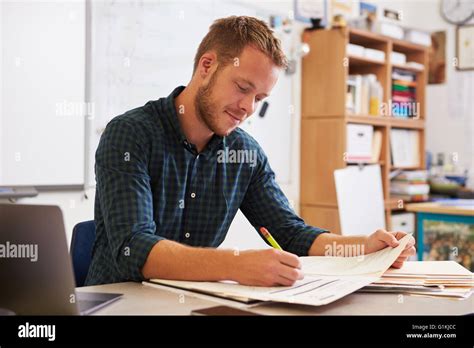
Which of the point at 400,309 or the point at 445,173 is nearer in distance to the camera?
the point at 400,309

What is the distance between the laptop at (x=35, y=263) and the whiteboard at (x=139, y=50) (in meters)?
1.79

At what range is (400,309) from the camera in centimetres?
97

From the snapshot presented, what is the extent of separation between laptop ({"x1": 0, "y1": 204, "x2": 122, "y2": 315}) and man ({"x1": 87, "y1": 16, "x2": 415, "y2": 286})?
0.31 m

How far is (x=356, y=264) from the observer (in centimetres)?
125

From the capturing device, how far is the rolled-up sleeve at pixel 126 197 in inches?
44.8

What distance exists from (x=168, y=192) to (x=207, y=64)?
34 centimetres

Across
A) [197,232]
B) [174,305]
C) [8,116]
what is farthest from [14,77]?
[174,305]

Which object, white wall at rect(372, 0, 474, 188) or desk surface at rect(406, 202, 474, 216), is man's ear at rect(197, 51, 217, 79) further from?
white wall at rect(372, 0, 474, 188)

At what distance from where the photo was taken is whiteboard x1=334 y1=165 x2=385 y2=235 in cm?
337

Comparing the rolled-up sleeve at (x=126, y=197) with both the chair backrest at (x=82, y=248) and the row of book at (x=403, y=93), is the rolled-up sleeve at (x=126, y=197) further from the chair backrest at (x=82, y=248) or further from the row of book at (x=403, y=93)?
the row of book at (x=403, y=93)

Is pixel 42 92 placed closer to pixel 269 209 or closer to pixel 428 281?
pixel 269 209

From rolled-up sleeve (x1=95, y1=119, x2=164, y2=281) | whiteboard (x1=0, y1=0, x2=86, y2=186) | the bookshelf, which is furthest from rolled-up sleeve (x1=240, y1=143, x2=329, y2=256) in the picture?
the bookshelf
